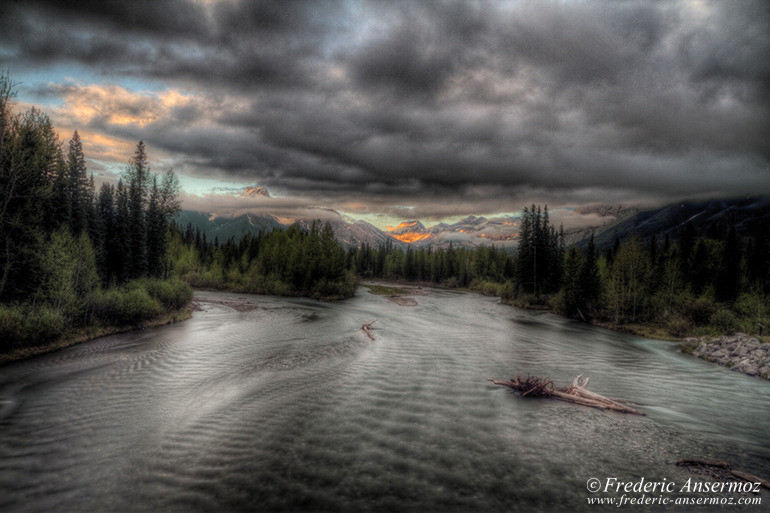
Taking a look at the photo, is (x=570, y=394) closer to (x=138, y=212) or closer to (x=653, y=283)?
(x=653, y=283)

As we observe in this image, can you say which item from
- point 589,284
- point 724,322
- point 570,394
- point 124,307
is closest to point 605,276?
point 589,284

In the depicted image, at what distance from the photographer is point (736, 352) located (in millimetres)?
27062

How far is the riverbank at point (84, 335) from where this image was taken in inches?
820

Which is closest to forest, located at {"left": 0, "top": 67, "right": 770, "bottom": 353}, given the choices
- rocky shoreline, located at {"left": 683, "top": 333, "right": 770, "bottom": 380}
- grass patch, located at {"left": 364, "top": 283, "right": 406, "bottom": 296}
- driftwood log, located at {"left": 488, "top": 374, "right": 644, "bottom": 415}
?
rocky shoreline, located at {"left": 683, "top": 333, "right": 770, "bottom": 380}

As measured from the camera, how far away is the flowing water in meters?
8.38

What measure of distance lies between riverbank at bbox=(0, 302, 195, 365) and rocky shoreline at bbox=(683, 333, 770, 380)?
48.6 m

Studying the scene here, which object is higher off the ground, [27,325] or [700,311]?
[27,325]

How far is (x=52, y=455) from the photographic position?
1004 centimetres

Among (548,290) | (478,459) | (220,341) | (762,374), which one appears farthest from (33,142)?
(548,290)

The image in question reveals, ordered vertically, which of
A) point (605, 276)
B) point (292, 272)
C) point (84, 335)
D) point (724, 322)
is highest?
point (605, 276)

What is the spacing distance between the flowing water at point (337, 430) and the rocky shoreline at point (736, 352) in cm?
157

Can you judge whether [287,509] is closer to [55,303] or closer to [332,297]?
[55,303]

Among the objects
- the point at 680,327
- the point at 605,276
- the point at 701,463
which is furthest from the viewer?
the point at 605,276

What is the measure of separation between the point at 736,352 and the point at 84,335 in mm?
53283
